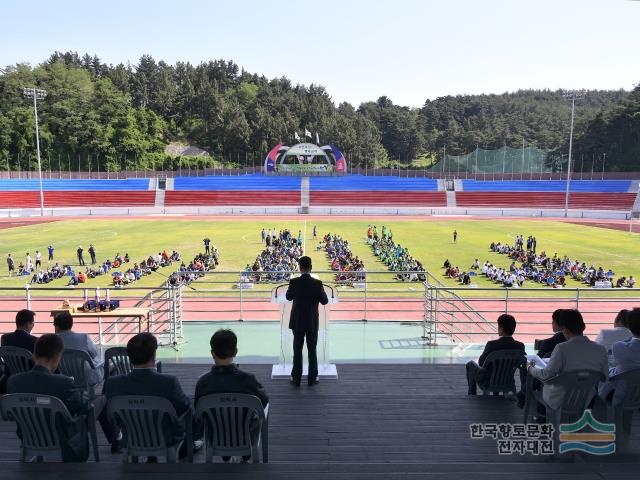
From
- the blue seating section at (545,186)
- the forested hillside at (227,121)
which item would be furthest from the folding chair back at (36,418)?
the forested hillside at (227,121)

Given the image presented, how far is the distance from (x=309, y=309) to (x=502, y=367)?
2.33 m

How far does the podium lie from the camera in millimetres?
6894

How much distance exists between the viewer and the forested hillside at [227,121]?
86688 millimetres

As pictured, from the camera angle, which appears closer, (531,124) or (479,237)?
(479,237)

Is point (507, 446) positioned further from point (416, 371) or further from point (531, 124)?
point (531, 124)

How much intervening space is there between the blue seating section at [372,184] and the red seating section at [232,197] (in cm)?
539

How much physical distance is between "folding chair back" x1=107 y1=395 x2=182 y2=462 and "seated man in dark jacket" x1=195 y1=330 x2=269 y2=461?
29 centimetres

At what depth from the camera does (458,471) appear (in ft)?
12.1

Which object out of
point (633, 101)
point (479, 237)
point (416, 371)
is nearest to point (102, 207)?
point (479, 237)

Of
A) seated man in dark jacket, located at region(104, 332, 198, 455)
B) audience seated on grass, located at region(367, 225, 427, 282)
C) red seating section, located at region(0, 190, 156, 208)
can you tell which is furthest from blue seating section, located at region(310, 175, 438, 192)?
seated man in dark jacket, located at region(104, 332, 198, 455)

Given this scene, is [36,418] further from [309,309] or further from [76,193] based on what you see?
[76,193]

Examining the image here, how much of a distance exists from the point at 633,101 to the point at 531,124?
40764 mm

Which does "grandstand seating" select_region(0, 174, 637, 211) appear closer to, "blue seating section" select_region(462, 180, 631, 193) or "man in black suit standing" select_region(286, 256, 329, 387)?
"blue seating section" select_region(462, 180, 631, 193)

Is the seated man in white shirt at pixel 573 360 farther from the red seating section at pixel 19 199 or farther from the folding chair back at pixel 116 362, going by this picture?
the red seating section at pixel 19 199
